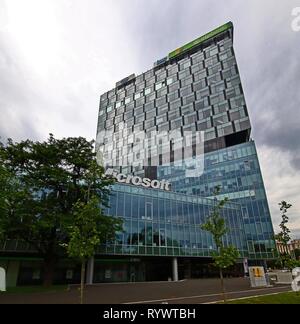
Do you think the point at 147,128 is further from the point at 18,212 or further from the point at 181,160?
the point at 18,212

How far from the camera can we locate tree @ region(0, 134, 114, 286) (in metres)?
26.5

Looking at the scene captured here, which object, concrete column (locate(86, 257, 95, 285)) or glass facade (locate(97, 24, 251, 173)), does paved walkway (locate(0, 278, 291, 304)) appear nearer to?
concrete column (locate(86, 257, 95, 285))

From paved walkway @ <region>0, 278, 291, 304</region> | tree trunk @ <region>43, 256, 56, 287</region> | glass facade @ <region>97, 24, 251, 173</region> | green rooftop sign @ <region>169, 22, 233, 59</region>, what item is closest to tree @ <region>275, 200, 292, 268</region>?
paved walkway @ <region>0, 278, 291, 304</region>

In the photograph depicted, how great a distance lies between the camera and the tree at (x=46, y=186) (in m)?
26.5

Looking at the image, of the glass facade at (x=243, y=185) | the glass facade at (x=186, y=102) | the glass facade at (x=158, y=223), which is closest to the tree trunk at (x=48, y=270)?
the glass facade at (x=158, y=223)

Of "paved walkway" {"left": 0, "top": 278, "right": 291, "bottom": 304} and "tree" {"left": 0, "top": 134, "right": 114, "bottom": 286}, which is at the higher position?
"tree" {"left": 0, "top": 134, "right": 114, "bottom": 286}

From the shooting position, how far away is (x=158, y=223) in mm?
43844

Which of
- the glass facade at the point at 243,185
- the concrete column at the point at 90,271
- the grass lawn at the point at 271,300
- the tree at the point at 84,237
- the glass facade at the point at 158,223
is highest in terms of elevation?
the glass facade at the point at 243,185

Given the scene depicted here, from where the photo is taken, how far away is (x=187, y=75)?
94.6 m

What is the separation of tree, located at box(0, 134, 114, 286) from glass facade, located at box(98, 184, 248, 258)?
8.87 m

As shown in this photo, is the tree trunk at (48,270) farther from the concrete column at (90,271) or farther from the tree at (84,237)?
the tree at (84,237)

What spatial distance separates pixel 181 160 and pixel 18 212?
64160mm

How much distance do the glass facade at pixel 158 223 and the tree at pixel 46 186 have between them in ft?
29.1
